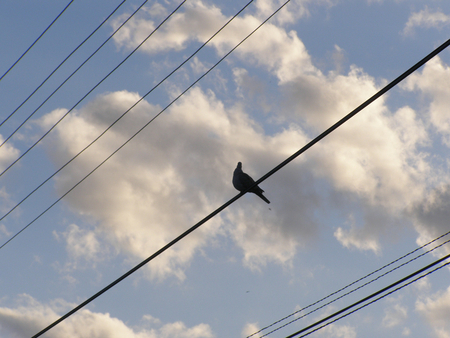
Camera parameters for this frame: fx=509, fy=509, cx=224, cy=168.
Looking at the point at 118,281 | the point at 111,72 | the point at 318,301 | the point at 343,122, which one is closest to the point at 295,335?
the point at 318,301

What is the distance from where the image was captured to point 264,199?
44.6ft

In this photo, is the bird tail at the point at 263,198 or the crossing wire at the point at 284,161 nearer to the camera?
the crossing wire at the point at 284,161

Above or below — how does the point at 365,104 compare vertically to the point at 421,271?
above

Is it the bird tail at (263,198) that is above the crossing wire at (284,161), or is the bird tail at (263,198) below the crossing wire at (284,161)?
above

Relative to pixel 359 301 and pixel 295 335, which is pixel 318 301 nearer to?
pixel 295 335

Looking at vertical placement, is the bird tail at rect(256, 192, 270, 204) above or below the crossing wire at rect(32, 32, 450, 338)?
above

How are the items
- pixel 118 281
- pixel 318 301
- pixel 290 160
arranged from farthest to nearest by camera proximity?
pixel 318 301, pixel 118 281, pixel 290 160

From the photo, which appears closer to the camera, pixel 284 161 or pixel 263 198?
pixel 284 161

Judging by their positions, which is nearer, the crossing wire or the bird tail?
the crossing wire

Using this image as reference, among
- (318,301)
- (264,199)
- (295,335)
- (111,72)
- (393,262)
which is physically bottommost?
(295,335)

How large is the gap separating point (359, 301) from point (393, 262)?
2477mm

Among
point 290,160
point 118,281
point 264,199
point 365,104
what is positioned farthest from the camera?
point 264,199

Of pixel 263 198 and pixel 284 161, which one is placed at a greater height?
pixel 263 198

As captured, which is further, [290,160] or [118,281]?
[118,281]
